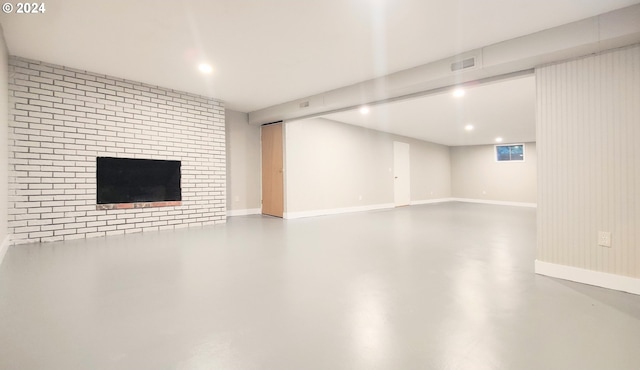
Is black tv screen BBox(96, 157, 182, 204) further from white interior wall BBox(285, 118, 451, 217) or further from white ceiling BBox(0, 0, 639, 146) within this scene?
white interior wall BBox(285, 118, 451, 217)

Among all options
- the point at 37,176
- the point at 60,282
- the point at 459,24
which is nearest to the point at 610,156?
the point at 459,24

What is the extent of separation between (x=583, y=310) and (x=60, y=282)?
4303 mm

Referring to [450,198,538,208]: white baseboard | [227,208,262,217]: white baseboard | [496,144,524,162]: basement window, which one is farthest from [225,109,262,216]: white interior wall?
[496,144,524,162]: basement window

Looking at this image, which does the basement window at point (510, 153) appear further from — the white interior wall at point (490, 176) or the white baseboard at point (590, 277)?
the white baseboard at point (590, 277)

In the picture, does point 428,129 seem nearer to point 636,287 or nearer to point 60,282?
point 636,287

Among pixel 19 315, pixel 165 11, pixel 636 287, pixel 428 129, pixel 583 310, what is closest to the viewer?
pixel 19 315

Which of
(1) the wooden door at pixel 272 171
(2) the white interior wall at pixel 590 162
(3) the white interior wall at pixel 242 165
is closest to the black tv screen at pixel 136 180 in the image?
(3) the white interior wall at pixel 242 165

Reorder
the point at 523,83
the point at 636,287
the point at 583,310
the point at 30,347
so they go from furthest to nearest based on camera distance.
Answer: the point at 523,83 < the point at 636,287 < the point at 583,310 < the point at 30,347

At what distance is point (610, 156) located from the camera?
98.1 inches

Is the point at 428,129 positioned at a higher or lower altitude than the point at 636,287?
higher

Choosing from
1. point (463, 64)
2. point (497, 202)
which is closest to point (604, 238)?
point (463, 64)

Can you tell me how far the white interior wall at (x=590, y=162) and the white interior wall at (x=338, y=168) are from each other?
4.90 meters

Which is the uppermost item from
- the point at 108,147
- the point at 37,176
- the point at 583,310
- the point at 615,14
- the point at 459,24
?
the point at 459,24

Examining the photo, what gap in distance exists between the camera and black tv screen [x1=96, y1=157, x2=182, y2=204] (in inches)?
178
